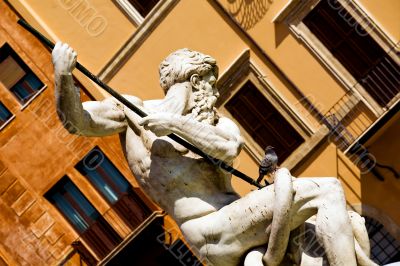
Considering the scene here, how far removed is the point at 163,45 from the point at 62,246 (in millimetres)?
3403

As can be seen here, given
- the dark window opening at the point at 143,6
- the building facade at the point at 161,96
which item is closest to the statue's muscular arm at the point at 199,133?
the building facade at the point at 161,96

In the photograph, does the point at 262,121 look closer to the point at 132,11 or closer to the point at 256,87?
the point at 256,87

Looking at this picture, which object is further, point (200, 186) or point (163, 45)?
point (163, 45)

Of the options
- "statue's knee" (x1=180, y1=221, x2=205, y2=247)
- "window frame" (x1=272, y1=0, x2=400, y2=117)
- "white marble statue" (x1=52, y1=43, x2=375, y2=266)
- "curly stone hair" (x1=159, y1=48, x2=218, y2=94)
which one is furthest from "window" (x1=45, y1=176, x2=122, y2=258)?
"statue's knee" (x1=180, y1=221, x2=205, y2=247)

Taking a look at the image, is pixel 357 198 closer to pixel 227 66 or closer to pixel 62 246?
pixel 227 66

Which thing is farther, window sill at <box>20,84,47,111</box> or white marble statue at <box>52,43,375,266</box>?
window sill at <box>20,84,47,111</box>

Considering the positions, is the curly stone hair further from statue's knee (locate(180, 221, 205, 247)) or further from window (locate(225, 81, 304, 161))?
window (locate(225, 81, 304, 161))

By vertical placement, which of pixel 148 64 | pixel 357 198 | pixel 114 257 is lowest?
pixel 357 198

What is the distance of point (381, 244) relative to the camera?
74.3 ft

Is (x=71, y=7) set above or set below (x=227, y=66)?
above

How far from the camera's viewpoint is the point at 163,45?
23.8m

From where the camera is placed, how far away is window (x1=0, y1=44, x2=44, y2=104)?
24203mm

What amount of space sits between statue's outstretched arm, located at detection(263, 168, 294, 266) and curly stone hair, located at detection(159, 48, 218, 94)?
115 cm

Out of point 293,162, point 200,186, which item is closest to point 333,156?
point 293,162
